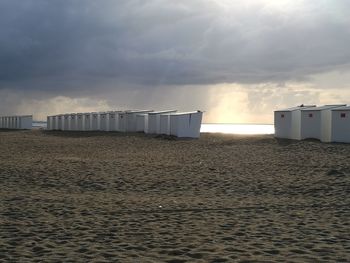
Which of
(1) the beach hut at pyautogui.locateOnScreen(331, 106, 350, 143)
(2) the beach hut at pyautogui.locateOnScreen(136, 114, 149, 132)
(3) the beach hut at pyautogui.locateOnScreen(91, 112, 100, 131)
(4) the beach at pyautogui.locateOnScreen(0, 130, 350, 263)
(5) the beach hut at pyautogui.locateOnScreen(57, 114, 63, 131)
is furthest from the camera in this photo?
(5) the beach hut at pyautogui.locateOnScreen(57, 114, 63, 131)

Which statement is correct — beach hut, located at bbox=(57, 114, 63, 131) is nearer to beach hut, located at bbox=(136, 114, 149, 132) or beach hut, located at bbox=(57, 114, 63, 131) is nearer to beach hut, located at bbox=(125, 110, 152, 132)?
beach hut, located at bbox=(125, 110, 152, 132)

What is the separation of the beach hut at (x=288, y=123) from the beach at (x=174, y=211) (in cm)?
1192

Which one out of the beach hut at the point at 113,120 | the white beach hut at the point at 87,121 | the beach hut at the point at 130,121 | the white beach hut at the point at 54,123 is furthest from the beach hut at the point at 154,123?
the white beach hut at the point at 54,123

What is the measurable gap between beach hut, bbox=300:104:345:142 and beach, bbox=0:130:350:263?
10230mm

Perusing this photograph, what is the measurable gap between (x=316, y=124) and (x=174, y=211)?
857 inches

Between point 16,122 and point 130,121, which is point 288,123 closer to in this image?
point 130,121

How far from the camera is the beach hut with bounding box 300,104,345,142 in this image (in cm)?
2922

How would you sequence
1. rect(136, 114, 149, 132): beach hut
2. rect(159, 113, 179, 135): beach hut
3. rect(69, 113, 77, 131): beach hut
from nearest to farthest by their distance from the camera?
rect(159, 113, 179, 135): beach hut → rect(136, 114, 149, 132): beach hut → rect(69, 113, 77, 131): beach hut

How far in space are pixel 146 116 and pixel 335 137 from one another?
67.0ft

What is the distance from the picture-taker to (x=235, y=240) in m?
7.56

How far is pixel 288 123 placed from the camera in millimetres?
32344

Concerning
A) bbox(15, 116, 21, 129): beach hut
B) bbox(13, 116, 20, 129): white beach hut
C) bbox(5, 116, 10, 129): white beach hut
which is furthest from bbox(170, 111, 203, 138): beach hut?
bbox(5, 116, 10, 129): white beach hut

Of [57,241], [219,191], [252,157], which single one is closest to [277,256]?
[57,241]

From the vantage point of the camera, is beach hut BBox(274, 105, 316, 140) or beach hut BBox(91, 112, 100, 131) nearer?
beach hut BBox(274, 105, 316, 140)
